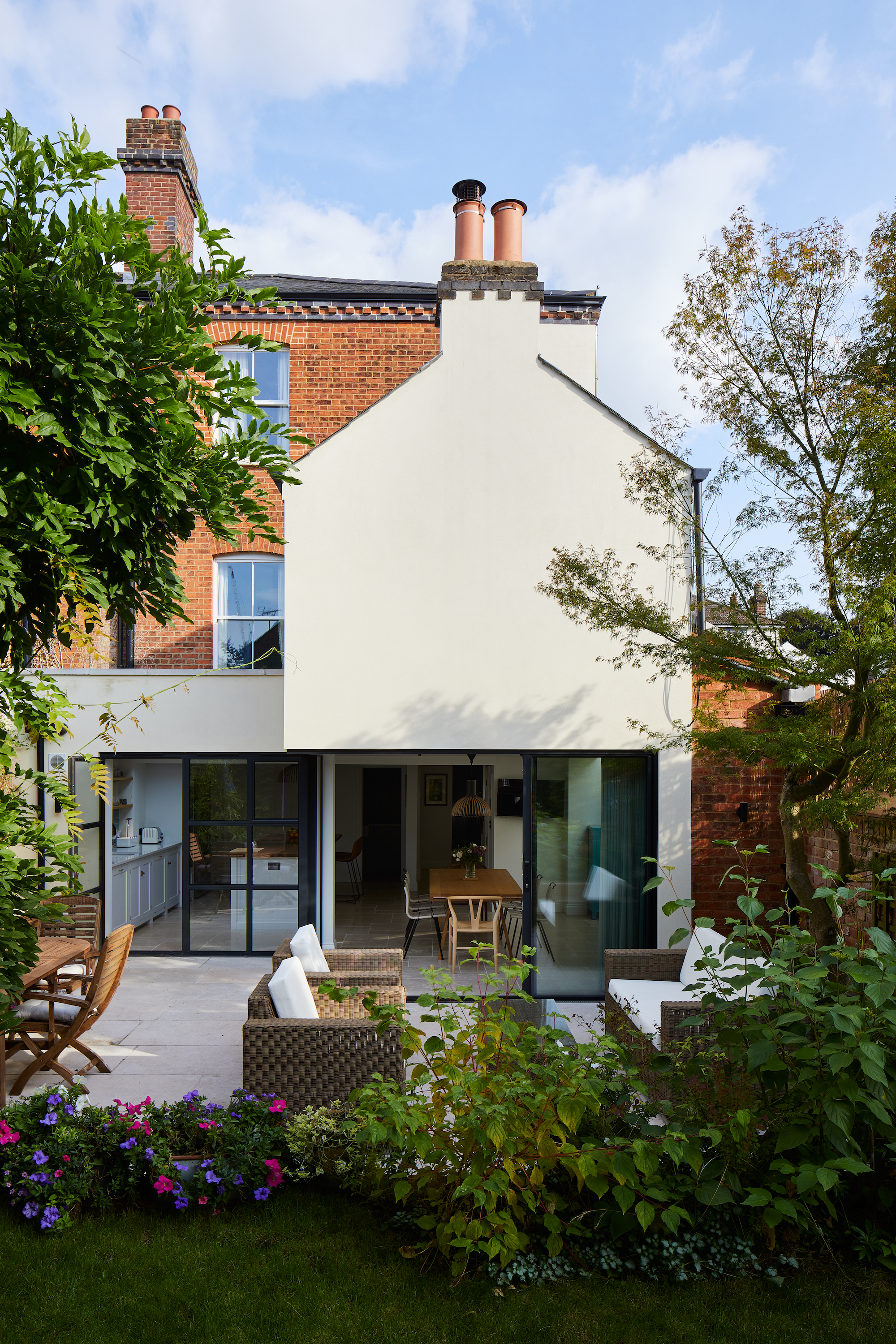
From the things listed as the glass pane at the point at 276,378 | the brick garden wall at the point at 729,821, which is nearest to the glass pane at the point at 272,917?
the brick garden wall at the point at 729,821

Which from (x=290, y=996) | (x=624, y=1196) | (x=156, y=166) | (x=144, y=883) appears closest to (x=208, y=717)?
(x=144, y=883)

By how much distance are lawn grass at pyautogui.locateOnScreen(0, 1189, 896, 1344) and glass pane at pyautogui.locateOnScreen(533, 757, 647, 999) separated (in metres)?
4.33

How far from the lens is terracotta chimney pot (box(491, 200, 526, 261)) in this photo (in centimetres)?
855

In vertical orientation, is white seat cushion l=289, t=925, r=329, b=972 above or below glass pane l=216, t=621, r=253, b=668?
below

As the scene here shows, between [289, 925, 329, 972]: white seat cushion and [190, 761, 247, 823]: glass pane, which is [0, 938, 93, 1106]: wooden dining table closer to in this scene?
[289, 925, 329, 972]: white seat cushion

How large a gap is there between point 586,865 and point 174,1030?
13.0 feet

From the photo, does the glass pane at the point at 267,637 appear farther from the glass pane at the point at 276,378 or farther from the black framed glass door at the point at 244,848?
the glass pane at the point at 276,378

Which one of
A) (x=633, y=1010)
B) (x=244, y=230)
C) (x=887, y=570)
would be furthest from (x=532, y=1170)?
(x=244, y=230)

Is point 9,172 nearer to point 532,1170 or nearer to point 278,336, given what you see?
point 532,1170

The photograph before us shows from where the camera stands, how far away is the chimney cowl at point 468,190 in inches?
347

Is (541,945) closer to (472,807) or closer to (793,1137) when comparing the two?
(793,1137)

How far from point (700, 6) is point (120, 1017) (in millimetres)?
8850

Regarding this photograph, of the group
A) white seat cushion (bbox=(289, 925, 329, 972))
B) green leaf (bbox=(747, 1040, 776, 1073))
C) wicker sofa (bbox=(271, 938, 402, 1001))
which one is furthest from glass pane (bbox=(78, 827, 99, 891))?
green leaf (bbox=(747, 1040, 776, 1073))

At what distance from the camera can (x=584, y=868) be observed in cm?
775
